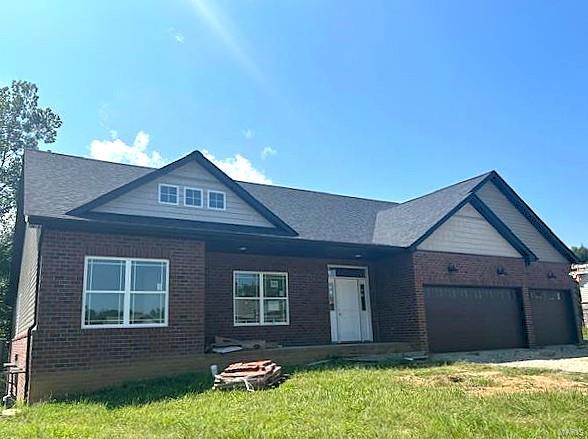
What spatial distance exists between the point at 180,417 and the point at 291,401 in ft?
5.63

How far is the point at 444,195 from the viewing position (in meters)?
18.8

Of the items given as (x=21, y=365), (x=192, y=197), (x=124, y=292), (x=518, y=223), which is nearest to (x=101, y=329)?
(x=124, y=292)

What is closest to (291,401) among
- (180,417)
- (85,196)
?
(180,417)

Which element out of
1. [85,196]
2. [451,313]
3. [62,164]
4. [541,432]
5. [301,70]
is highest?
[301,70]

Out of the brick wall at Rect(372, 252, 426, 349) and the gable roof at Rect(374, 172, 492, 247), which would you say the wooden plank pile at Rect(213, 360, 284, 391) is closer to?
the brick wall at Rect(372, 252, 426, 349)

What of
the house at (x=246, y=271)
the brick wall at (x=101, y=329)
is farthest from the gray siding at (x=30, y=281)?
the brick wall at (x=101, y=329)

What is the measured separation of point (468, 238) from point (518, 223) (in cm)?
424

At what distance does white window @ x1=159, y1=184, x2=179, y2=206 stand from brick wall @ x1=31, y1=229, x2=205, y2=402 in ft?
6.03

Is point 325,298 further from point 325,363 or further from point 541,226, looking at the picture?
point 541,226

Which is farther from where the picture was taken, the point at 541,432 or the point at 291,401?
the point at 291,401

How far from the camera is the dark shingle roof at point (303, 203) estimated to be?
12523 mm

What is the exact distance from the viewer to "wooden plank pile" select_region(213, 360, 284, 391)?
9625 mm

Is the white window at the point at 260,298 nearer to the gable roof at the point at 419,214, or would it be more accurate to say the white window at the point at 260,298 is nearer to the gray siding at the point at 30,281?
the gable roof at the point at 419,214

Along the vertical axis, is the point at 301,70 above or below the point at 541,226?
above
